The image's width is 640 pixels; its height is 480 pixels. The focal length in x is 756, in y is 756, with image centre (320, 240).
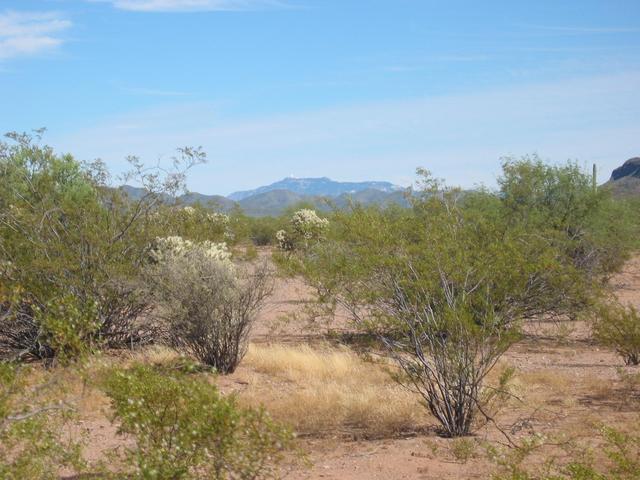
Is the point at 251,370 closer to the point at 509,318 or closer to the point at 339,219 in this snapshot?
the point at 339,219

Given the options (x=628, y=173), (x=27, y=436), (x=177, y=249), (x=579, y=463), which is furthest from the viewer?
(x=628, y=173)

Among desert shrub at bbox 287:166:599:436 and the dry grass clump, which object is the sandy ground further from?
desert shrub at bbox 287:166:599:436

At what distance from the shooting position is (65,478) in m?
7.56

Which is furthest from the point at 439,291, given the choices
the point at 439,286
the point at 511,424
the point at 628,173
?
the point at 628,173

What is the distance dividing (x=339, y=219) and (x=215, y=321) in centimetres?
338

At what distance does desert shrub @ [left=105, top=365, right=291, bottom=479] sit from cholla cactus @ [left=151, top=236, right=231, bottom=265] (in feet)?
26.3

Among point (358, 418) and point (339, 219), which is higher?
point (339, 219)

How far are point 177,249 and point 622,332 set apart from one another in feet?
27.1

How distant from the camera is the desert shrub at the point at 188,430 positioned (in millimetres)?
5254

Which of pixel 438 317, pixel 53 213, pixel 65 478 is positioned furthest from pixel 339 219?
pixel 53 213

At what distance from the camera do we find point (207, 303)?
12.7 metres

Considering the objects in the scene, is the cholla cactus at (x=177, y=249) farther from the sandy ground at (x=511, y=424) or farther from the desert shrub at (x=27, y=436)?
the desert shrub at (x=27, y=436)

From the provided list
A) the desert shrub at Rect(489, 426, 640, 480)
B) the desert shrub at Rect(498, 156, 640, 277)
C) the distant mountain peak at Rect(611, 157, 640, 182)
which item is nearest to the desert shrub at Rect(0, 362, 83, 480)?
the desert shrub at Rect(489, 426, 640, 480)

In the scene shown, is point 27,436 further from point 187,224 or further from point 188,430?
point 187,224
